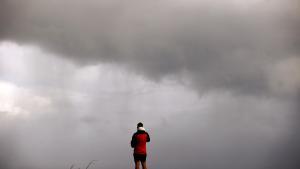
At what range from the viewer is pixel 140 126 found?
13617 millimetres

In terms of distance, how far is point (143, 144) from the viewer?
13844mm

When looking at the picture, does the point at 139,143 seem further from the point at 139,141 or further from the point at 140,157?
the point at 140,157

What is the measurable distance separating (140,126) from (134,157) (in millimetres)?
1446

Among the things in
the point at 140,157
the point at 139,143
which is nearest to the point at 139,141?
the point at 139,143

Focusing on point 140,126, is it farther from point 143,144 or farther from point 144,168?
point 144,168

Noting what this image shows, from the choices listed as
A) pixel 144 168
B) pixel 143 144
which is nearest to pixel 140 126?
pixel 143 144

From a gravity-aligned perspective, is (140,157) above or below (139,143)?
below

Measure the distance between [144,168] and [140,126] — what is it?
192 cm

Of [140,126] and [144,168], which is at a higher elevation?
[140,126]

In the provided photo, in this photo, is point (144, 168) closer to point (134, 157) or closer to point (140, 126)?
point (134, 157)

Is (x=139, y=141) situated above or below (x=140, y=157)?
above

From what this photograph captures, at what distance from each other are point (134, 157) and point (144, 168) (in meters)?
0.66

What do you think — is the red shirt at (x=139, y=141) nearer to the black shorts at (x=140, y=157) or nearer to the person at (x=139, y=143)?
the person at (x=139, y=143)

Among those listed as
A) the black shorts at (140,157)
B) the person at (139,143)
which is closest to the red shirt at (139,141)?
the person at (139,143)
